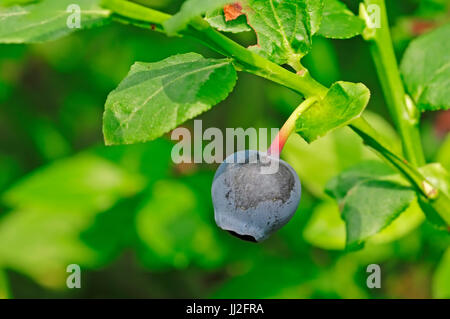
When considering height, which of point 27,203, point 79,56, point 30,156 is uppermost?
point 79,56

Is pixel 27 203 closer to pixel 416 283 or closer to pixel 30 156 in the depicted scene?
pixel 30 156

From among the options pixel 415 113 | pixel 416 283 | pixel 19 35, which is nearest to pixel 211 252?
pixel 416 283

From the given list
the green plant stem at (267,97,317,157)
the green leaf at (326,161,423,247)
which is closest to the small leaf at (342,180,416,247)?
the green leaf at (326,161,423,247)

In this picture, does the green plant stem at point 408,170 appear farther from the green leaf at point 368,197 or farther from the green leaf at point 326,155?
the green leaf at point 326,155

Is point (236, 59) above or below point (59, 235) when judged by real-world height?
below

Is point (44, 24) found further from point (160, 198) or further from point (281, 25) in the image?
point (160, 198)
